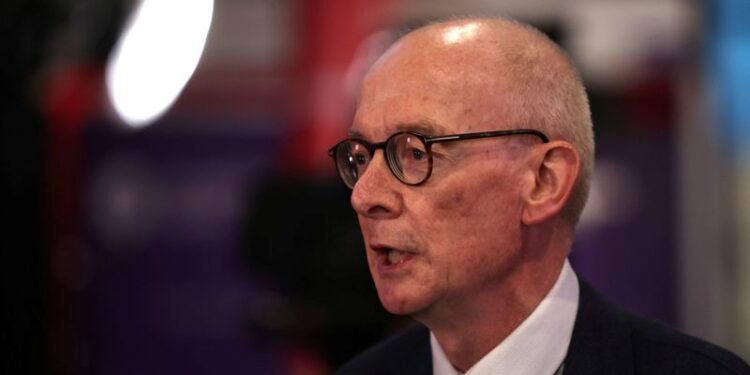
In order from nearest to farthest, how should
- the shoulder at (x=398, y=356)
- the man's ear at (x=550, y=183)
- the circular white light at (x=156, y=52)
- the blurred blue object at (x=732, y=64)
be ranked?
the man's ear at (x=550, y=183) < the shoulder at (x=398, y=356) < the circular white light at (x=156, y=52) < the blurred blue object at (x=732, y=64)

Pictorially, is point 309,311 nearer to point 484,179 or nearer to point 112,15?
point 112,15

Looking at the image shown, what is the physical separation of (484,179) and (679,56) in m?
5.93

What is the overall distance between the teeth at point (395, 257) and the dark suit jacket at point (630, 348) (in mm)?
336

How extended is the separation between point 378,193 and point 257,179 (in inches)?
204

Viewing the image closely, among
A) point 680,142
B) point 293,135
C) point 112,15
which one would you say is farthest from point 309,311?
point 680,142

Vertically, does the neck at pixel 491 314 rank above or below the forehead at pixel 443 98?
below

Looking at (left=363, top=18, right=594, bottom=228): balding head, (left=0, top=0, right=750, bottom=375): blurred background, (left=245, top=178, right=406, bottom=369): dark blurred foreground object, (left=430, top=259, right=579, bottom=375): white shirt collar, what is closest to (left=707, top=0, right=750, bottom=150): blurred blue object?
(left=0, top=0, right=750, bottom=375): blurred background

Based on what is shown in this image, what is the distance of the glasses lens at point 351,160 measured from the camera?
2.13 m

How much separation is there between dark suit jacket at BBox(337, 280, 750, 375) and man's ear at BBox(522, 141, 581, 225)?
187 mm

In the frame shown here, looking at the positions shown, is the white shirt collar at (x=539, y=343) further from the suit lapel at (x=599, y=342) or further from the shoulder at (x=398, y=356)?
the shoulder at (x=398, y=356)

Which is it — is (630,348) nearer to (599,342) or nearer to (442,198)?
(599,342)

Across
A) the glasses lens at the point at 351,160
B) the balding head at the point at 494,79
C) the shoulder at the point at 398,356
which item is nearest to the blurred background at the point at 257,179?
the shoulder at the point at 398,356

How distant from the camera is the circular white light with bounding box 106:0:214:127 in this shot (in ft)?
15.2

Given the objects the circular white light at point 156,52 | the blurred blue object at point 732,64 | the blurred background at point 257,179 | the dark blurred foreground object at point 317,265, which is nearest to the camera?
the dark blurred foreground object at point 317,265
